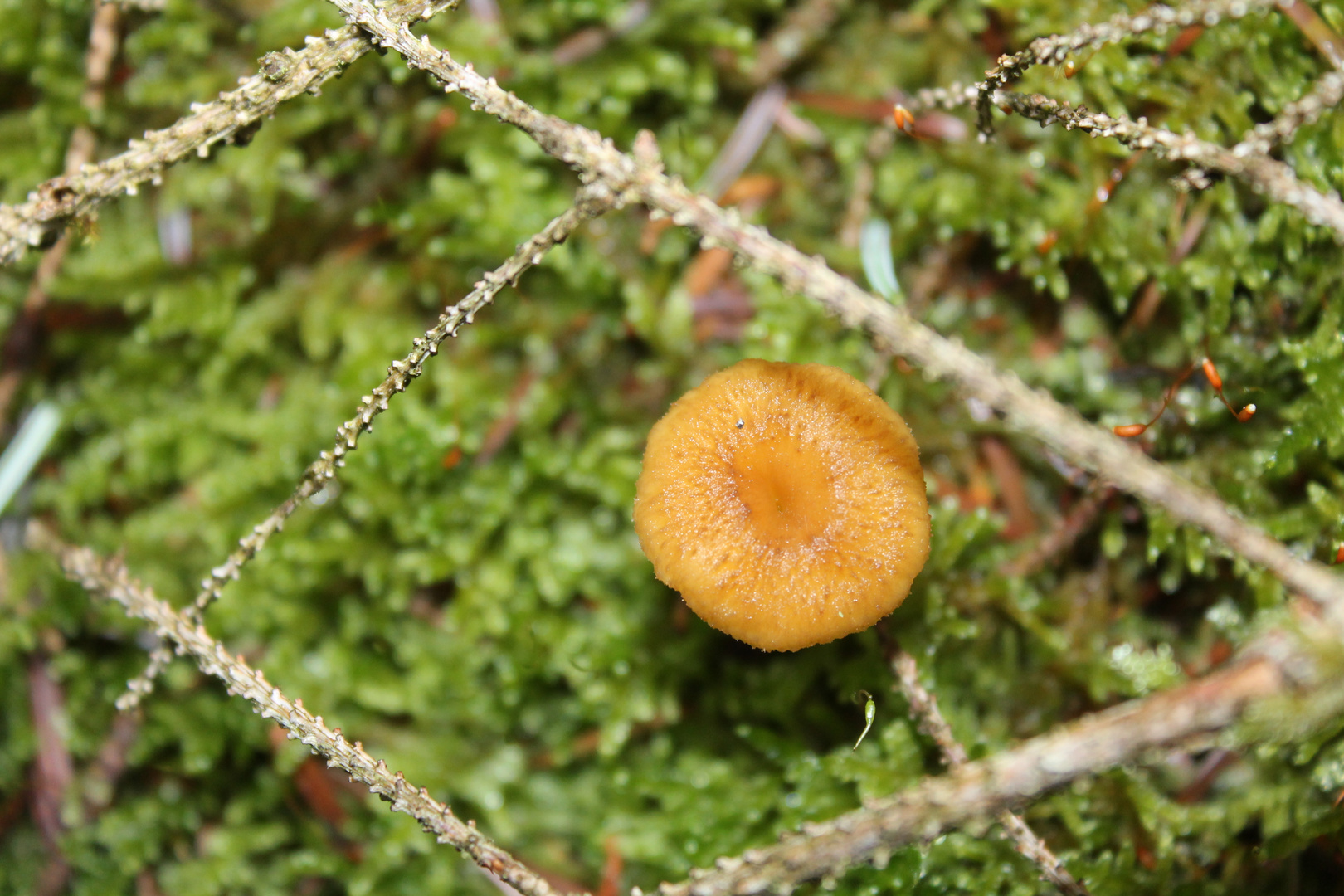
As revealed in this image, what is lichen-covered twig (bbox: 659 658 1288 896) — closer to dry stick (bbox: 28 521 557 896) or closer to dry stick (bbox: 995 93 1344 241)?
dry stick (bbox: 28 521 557 896)

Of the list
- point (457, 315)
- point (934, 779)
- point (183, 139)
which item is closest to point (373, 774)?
point (457, 315)

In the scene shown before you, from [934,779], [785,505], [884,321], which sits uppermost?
[884,321]

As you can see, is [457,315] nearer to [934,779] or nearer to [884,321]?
[884,321]

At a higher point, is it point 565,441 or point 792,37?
point 792,37

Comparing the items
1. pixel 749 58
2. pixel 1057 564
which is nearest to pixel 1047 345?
pixel 1057 564

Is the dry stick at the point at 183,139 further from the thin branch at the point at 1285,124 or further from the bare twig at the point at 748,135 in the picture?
the thin branch at the point at 1285,124

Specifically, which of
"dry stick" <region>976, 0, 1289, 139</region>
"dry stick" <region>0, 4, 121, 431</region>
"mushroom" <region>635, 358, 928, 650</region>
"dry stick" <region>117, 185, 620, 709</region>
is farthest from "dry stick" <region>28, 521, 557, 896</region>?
"dry stick" <region>976, 0, 1289, 139</region>
